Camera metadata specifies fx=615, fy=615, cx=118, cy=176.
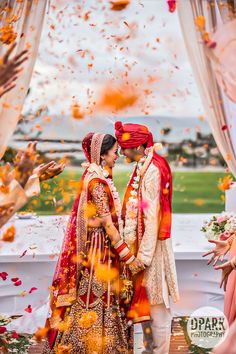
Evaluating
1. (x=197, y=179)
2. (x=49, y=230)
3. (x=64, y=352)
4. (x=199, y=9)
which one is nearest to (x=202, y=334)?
(x=64, y=352)

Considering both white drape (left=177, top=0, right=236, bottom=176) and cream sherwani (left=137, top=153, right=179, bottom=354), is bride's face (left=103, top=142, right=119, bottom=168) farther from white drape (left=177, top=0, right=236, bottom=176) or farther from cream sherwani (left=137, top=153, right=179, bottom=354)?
white drape (left=177, top=0, right=236, bottom=176)

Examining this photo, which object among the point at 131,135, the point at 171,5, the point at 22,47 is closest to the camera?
the point at 131,135

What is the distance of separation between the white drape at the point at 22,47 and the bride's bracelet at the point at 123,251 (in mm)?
1327

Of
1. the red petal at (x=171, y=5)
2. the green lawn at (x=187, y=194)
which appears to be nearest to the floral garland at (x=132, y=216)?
the red petal at (x=171, y=5)

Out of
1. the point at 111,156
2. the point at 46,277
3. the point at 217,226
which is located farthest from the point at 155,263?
the point at 46,277

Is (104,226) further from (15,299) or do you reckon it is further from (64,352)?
(15,299)

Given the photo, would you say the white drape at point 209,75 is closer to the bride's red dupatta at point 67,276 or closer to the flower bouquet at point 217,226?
the flower bouquet at point 217,226

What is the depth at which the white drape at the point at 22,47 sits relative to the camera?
13.0 ft

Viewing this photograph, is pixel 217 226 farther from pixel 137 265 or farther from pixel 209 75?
pixel 137 265

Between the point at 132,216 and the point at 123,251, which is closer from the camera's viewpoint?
the point at 123,251

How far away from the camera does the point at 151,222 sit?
3.03 metres

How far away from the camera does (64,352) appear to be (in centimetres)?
303

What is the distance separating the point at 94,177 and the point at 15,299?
153cm

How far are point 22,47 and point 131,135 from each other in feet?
4.27
